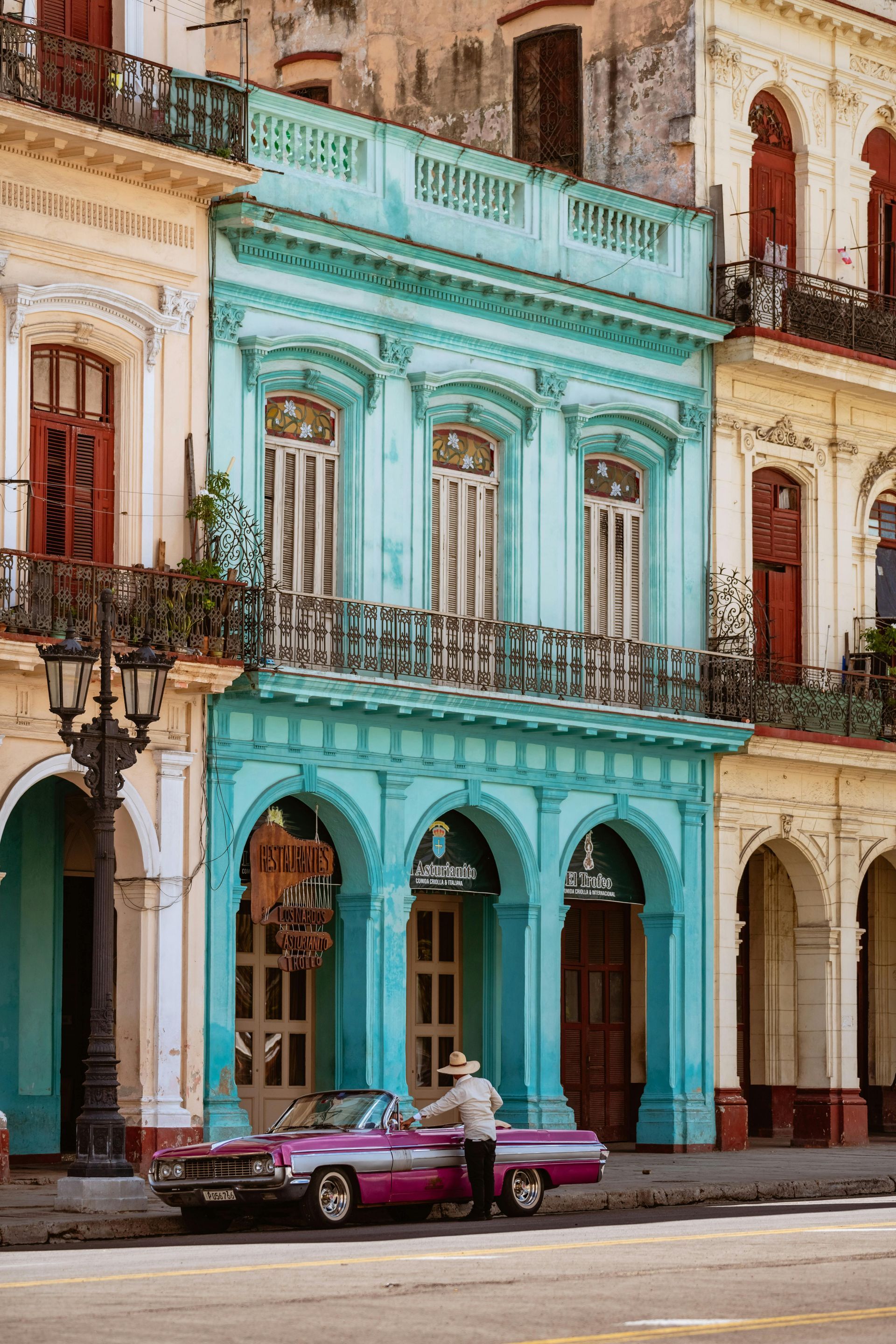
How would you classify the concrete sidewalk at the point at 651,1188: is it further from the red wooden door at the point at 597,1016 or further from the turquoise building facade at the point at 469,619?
the turquoise building facade at the point at 469,619

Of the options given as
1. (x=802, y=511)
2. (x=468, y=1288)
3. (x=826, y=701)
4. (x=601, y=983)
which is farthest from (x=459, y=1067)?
(x=802, y=511)

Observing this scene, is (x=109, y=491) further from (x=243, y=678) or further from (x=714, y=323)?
(x=714, y=323)

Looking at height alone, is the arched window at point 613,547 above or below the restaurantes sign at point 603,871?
above

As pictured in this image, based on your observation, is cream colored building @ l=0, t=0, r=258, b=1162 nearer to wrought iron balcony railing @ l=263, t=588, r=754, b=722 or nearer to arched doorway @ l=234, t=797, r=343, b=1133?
wrought iron balcony railing @ l=263, t=588, r=754, b=722

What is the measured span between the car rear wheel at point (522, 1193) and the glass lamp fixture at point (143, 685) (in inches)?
161

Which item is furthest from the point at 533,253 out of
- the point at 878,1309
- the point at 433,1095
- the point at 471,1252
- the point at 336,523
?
the point at 878,1309

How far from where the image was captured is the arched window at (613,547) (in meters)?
27.0

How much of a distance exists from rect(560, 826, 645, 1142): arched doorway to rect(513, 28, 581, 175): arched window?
7921mm

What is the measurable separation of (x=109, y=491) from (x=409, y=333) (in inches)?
158

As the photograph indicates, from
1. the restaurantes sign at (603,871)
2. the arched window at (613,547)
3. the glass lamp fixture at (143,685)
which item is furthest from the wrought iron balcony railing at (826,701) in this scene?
the glass lamp fixture at (143,685)

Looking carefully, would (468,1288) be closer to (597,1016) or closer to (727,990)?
(727,990)

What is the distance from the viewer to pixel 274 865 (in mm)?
23516

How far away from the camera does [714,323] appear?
27594 mm

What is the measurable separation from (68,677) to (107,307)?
228 inches
